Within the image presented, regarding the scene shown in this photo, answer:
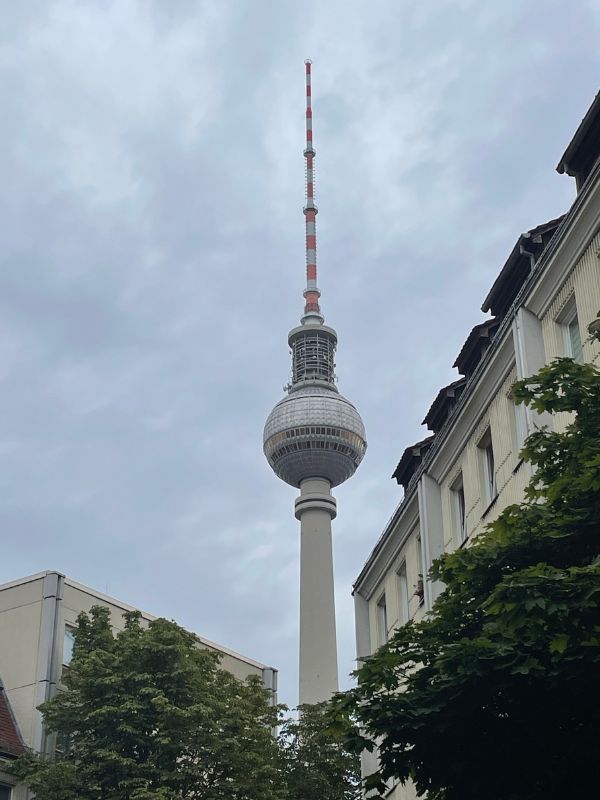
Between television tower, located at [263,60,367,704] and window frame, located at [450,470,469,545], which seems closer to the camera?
window frame, located at [450,470,469,545]

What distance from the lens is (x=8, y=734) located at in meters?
44.2

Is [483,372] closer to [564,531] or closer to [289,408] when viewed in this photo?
[564,531]

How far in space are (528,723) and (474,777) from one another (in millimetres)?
1061

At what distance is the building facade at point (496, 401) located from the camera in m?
25.9

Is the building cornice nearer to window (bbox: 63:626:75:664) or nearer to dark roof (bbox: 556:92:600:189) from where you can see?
dark roof (bbox: 556:92:600:189)

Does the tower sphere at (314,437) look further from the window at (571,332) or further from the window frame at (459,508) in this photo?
the window at (571,332)

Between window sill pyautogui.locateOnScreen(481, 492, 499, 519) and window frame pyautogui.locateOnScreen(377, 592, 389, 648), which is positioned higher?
window frame pyautogui.locateOnScreen(377, 592, 389, 648)

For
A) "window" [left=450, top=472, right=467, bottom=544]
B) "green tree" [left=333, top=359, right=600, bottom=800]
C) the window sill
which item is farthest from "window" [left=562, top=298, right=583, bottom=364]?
"green tree" [left=333, top=359, right=600, bottom=800]

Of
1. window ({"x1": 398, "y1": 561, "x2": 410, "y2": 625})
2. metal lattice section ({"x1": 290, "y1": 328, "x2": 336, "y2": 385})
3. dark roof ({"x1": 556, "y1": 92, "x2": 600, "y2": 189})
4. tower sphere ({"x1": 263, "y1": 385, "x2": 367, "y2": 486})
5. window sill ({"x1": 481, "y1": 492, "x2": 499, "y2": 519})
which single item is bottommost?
window sill ({"x1": 481, "y1": 492, "x2": 499, "y2": 519})

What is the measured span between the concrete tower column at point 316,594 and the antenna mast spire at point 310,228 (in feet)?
67.1

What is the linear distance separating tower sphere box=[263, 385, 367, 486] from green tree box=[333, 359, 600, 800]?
103895mm

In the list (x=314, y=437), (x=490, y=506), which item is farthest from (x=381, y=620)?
(x=314, y=437)

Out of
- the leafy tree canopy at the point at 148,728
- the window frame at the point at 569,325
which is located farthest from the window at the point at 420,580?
the window frame at the point at 569,325

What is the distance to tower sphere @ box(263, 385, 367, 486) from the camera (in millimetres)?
122625
